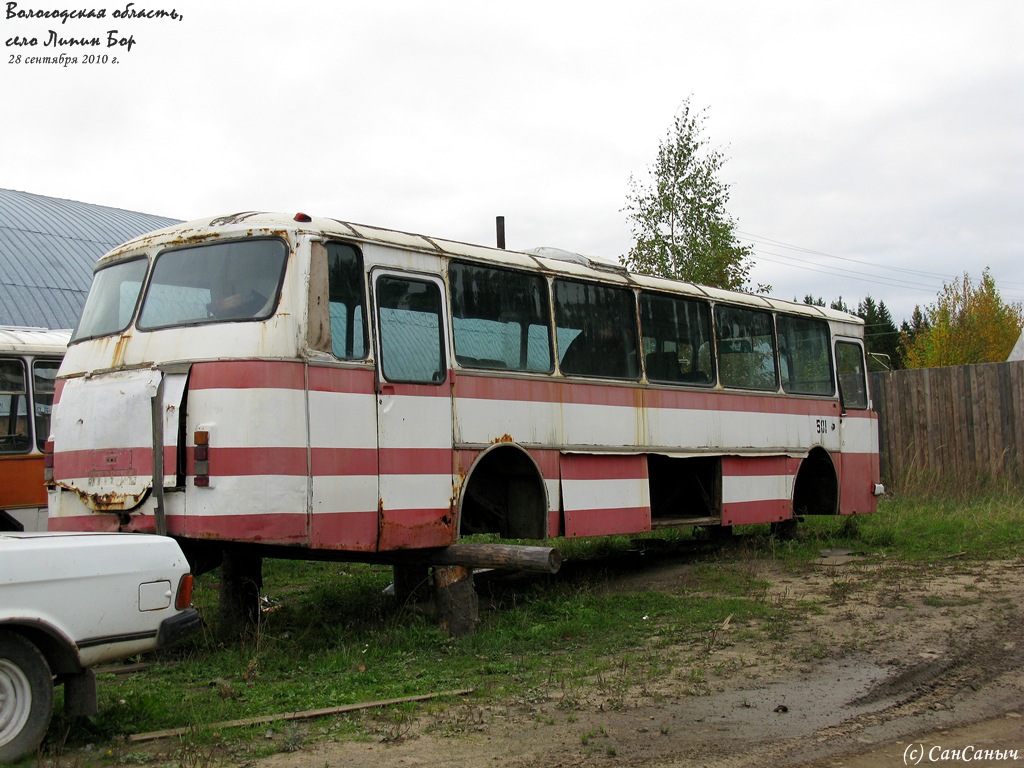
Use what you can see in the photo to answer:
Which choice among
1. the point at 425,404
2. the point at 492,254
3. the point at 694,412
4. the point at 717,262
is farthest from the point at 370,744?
the point at 717,262

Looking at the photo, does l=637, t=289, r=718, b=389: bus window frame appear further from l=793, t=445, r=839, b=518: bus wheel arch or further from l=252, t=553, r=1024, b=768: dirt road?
l=252, t=553, r=1024, b=768: dirt road

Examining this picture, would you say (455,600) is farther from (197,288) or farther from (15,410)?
(15,410)

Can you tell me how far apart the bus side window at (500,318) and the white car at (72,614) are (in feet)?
12.3

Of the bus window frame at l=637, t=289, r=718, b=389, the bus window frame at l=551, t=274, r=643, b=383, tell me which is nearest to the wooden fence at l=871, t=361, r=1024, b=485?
the bus window frame at l=637, t=289, r=718, b=389

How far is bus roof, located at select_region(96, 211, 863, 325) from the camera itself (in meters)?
7.96

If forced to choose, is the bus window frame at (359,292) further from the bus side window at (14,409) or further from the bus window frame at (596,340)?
the bus side window at (14,409)

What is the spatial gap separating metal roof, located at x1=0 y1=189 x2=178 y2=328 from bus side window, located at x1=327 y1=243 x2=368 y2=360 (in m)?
14.5

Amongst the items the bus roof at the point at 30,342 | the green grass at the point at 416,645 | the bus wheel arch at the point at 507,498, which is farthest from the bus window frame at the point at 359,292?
the bus roof at the point at 30,342

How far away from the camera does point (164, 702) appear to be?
6.30m

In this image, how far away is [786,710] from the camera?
6121 mm

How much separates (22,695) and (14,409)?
719 centimetres

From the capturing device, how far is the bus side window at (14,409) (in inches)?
451

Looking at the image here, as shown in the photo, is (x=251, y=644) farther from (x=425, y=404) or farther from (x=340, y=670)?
(x=425, y=404)

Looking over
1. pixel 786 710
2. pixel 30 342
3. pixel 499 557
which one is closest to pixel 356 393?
pixel 499 557
